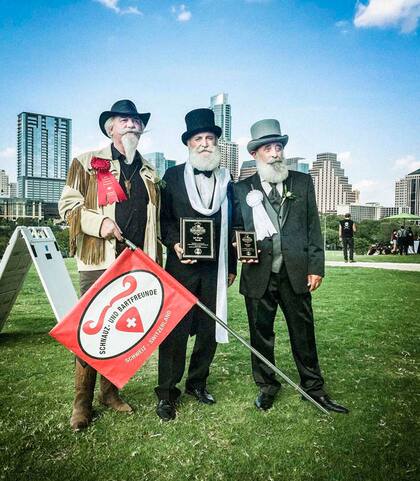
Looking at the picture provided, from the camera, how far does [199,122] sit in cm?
371

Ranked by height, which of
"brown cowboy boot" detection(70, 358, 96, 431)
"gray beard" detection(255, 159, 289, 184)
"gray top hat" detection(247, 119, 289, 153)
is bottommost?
"brown cowboy boot" detection(70, 358, 96, 431)

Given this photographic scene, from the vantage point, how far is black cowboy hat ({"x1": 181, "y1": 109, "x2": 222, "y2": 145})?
12.2ft

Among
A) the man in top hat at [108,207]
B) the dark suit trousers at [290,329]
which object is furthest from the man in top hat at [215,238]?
the dark suit trousers at [290,329]

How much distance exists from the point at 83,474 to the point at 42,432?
0.70 metres

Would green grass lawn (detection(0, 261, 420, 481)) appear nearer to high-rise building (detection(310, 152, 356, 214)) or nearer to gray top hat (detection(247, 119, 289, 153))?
gray top hat (detection(247, 119, 289, 153))

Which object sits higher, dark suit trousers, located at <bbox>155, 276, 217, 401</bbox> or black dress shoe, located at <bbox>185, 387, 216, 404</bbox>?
dark suit trousers, located at <bbox>155, 276, 217, 401</bbox>

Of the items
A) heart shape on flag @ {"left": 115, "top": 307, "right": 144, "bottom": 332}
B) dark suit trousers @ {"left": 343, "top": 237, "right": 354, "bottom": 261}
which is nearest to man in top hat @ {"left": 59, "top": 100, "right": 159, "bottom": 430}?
heart shape on flag @ {"left": 115, "top": 307, "right": 144, "bottom": 332}

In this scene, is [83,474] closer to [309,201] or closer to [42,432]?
[42,432]

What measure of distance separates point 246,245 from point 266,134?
3.41 feet

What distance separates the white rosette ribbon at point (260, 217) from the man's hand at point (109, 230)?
118 cm

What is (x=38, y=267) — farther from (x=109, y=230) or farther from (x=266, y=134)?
(x=266, y=134)

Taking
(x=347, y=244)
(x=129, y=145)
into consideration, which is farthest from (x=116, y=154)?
(x=347, y=244)

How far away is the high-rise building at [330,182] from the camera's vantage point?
156875 millimetres

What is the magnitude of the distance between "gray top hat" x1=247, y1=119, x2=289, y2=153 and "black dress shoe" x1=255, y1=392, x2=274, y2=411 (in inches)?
87.7
